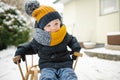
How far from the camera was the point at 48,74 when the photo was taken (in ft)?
7.51

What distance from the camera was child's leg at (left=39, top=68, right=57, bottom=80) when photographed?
2.23m

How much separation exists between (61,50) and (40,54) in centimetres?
30

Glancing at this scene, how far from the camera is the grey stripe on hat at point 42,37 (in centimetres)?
245

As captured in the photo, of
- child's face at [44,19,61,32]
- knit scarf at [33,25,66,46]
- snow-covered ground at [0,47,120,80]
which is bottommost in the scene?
snow-covered ground at [0,47,120,80]

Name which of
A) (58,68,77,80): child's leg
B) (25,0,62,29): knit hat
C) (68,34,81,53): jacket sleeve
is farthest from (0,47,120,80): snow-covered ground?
(25,0,62,29): knit hat

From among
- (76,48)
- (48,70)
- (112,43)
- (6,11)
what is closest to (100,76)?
(76,48)

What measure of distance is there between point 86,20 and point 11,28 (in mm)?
4260

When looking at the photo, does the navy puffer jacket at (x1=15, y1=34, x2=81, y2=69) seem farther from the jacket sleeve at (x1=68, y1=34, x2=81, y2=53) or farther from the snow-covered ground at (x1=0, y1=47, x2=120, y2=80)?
the snow-covered ground at (x1=0, y1=47, x2=120, y2=80)

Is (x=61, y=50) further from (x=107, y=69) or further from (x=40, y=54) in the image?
(x=107, y=69)

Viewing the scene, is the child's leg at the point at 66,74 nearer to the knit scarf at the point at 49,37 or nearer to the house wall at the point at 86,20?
the knit scarf at the point at 49,37

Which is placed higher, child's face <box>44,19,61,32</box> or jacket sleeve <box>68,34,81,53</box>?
child's face <box>44,19,61,32</box>

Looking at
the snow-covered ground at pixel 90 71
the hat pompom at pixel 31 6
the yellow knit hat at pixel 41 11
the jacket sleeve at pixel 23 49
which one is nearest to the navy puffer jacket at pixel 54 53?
the jacket sleeve at pixel 23 49

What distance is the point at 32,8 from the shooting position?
2697 millimetres

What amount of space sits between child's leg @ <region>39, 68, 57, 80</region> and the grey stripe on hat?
346 millimetres
